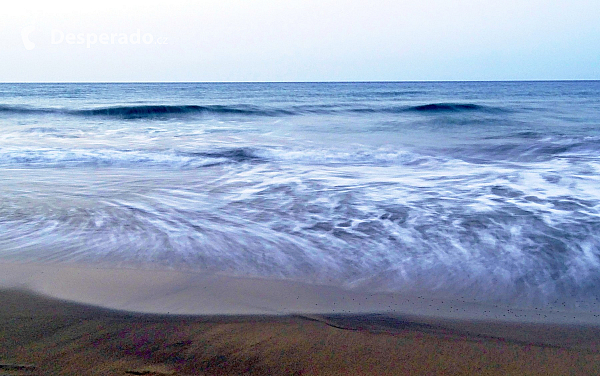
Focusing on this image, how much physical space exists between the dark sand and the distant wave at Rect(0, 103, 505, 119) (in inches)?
771

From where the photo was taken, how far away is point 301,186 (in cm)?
690

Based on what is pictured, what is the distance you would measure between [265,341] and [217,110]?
22449 mm

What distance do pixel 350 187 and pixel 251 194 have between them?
1395mm

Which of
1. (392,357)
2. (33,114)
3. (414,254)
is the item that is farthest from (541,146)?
(33,114)

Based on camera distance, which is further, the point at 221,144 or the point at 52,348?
the point at 221,144

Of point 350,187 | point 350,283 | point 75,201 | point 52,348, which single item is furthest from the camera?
point 350,187

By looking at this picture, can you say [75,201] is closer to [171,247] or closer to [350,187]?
[171,247]

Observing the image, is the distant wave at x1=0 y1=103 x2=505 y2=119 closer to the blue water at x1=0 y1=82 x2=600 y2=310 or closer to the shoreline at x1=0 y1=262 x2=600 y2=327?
the blue water at x1=0 y1=82 x2=600 y2=310

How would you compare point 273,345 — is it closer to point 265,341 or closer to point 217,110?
point 265,341

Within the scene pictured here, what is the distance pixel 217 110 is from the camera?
2425cm

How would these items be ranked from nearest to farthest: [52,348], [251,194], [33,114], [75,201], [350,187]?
[52,348]
[75,201]
[251,194]
[350,187]
[33,114]

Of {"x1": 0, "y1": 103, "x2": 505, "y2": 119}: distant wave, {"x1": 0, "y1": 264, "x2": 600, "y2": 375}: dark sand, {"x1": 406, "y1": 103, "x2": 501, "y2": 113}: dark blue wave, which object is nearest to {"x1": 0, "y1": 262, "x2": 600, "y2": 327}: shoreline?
{"x1": 0, "y1": 264, "x2": 600, "y2": 375}: dark sand

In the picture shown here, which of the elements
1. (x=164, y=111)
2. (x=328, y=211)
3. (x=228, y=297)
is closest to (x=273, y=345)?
(x=228, y=297)

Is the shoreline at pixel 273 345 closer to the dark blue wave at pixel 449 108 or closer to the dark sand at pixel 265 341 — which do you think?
the dark sand at pixel 265 341
